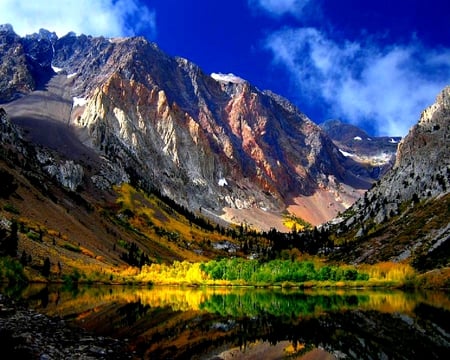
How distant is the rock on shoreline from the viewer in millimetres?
25938

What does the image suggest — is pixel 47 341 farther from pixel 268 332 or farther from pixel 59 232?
pixel 59 232

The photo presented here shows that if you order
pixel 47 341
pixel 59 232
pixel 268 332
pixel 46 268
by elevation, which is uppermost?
pixel 59 232

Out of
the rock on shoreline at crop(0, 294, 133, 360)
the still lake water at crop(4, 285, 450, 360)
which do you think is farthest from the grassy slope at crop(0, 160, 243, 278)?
the rock on shoreline at crop(0, 294, 133, 360)

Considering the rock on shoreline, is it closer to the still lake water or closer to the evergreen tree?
the still lake water

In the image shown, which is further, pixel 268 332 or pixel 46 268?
pixel 46 268

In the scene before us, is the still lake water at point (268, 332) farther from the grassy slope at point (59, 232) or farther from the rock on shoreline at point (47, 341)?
the grassy slope at point (59, 232)

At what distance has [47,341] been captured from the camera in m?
29.6

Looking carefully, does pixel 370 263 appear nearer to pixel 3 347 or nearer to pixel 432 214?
pixel 432 214

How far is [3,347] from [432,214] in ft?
637

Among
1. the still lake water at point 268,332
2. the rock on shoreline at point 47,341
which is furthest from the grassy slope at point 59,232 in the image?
the rock on shoreline at point 47,341

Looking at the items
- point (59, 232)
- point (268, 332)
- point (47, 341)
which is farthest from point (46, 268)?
point (47, 341)

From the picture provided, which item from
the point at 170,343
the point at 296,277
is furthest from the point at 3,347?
the point at 296,277

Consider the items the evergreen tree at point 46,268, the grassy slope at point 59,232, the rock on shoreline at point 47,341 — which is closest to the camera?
the rock on shoreline at point 47,341

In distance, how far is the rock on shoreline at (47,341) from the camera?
2594cm
